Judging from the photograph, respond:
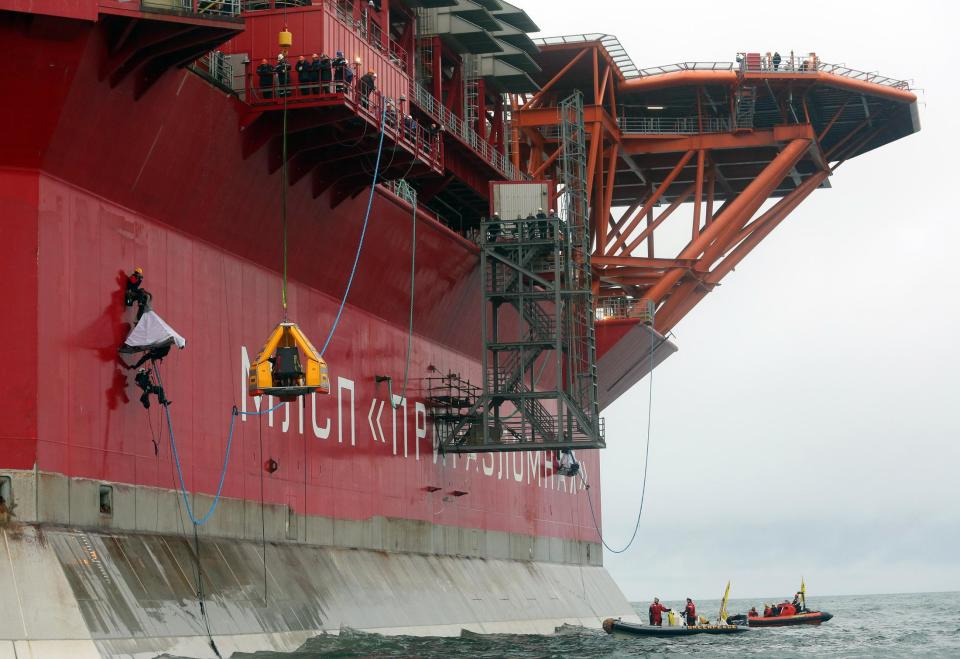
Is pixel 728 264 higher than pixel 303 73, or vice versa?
pixel 728 264

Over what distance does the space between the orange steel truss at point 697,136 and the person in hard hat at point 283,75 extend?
25.4m

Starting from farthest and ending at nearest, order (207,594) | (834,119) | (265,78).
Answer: (834,119)
(265,78)
(207,594)

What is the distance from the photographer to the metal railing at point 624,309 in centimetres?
5575

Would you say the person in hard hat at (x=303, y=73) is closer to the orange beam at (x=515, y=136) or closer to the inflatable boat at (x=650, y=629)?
the orange beam at (x=515, y=136)

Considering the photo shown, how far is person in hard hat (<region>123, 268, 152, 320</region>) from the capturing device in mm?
27734

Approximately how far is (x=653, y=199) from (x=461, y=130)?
14.3 m

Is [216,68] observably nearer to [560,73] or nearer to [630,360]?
[560,73]

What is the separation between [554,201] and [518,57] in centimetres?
681

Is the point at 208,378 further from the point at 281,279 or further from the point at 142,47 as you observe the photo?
the point at 142,47

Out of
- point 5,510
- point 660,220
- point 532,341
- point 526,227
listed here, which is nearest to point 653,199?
point 660,220

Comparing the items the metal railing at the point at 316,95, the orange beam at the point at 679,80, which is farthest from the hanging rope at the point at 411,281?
the orange beam at the point at 679,80

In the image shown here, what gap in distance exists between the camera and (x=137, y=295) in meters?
27.7

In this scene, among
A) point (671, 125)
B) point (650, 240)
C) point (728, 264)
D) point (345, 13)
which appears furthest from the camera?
point (650, 240)

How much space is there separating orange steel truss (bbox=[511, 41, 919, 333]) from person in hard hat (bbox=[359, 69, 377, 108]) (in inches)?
922
